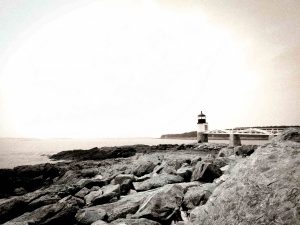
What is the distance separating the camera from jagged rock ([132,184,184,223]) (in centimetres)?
521

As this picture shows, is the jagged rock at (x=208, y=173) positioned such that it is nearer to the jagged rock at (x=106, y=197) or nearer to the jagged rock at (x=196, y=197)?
the jagged rock at (x=196, y=197)

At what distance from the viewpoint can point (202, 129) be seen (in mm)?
39906

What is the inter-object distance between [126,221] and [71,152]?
1570 inches

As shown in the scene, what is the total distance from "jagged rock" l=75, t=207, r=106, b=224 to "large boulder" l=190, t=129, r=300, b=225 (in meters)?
2.89

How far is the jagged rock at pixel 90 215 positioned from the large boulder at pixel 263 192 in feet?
9.48

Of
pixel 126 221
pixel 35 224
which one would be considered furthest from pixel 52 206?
pixel 126 221

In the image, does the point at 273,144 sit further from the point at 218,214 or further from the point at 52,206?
the point at 52,206

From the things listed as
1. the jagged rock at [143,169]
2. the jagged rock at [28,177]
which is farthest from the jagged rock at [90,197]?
the jagged rock at [28,177]

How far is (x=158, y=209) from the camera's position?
5.39 metres

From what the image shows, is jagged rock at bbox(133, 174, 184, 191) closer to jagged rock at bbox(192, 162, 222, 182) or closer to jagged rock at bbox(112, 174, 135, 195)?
jagged rock at bbox(112, 174, 135, 195)

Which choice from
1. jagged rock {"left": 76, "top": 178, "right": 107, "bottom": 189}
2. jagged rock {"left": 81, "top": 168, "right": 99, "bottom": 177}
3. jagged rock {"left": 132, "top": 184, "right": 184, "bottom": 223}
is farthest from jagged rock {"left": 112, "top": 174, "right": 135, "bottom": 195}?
jagged rock {"left": 81, "top": 168, "right": 99, "bottom": 177}

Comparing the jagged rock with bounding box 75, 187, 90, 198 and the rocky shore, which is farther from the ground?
the rocky shore

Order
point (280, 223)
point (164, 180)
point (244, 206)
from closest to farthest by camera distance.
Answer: point (280, 223) < point (244, 206) < point (164, 180)

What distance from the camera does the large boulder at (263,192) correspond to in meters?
2.84
